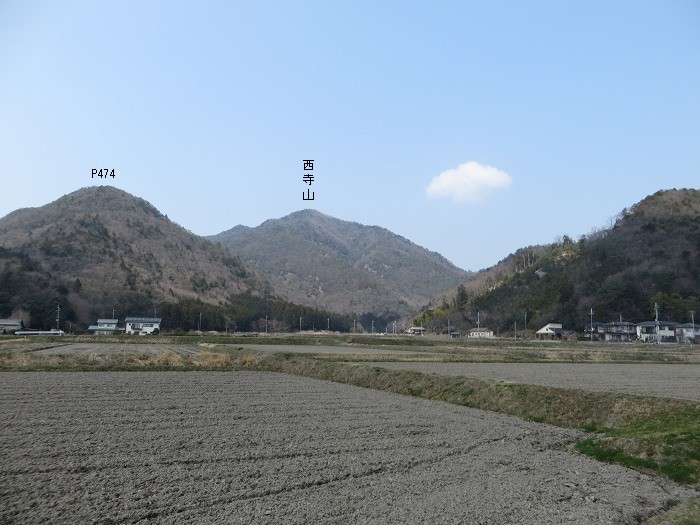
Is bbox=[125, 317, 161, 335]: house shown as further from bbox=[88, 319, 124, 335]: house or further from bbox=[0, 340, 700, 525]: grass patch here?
bbox=[0, 340, 700, 525]: grass patch

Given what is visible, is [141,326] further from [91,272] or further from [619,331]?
[619,331]

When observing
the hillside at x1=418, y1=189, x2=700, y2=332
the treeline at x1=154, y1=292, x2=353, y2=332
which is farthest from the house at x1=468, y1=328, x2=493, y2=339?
the treeline at x1=154, y1=292, x2=353, y2=332

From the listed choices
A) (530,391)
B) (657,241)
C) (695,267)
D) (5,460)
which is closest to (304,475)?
(5,460)

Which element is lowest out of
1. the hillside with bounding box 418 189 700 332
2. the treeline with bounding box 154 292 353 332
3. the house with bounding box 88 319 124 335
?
the house with bounding box 88 319 124 335

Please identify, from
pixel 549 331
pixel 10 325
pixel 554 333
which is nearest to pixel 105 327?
pixel 10 325

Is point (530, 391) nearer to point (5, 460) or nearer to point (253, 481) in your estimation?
point (253, 481)

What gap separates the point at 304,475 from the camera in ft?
31.4

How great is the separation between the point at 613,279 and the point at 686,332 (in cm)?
2462

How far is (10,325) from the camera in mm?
101938

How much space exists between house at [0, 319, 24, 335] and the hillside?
98.9 metres

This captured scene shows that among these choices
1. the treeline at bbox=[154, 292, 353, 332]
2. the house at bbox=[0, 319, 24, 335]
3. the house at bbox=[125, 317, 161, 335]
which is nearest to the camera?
the house at bbox=[0, 319, 24, 335]

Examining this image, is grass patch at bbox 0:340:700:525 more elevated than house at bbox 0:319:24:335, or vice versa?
house at bbox 0:319:24:335

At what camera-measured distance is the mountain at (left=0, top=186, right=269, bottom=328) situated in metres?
116

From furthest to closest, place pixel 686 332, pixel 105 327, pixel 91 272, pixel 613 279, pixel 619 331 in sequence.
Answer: pixel 91 272 < pixel 613 279 < pixel 105 327 < pixel 619 331 < pixel 686 332
